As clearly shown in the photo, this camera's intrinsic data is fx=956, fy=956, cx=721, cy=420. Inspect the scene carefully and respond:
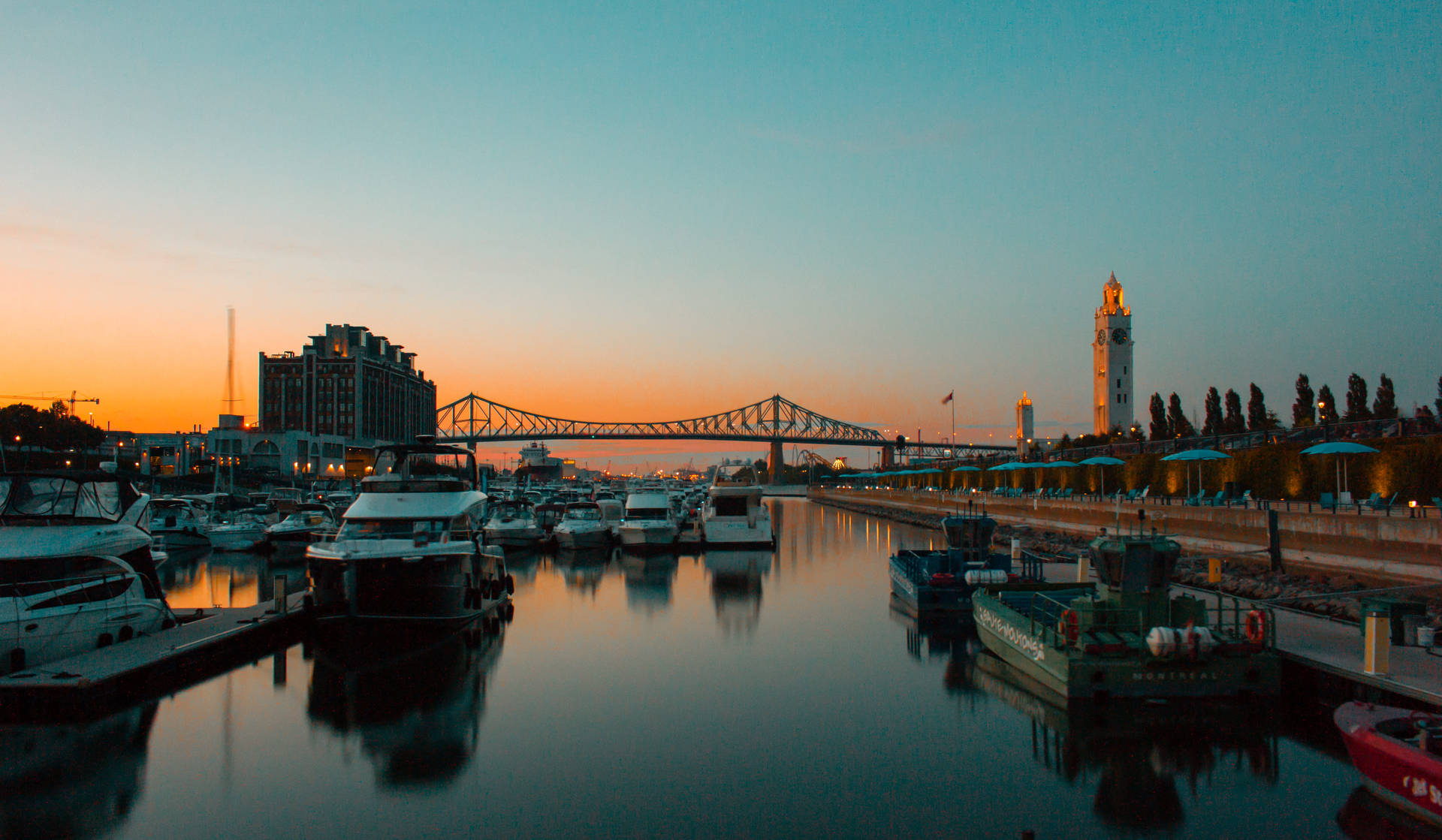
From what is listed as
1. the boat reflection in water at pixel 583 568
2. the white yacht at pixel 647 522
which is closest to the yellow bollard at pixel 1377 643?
the boat reflection in water at pixel 583 568

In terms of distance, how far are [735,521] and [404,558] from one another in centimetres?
2457

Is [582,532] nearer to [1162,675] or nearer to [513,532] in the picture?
[513,532]

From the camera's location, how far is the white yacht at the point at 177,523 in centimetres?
4203

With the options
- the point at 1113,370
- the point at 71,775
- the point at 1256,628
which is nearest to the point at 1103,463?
the point at 1256,628

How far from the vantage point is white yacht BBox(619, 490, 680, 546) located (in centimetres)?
4122

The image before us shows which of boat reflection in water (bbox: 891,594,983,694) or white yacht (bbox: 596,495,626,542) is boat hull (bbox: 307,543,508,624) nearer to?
boat reflection in water (bbox: 891,594,983,694)

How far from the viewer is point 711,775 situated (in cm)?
1237

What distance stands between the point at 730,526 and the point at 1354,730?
33982 millimetres

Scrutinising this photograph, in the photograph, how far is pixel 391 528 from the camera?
21188 millimetres

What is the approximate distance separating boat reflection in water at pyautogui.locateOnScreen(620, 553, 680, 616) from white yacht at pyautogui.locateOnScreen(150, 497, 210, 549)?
1960 cm

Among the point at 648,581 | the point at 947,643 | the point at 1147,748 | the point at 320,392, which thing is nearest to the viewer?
the point at 1147,748

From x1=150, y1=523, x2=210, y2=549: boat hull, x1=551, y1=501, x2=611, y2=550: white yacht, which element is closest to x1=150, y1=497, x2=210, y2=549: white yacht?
x1=150, y1=523, x2=210, y2=549: boat hull

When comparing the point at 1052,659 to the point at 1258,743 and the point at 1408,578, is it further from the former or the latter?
the point at 1408,578

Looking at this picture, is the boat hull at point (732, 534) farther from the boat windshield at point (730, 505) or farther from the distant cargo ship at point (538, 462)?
the distant cargo ship at point (538, 462)
